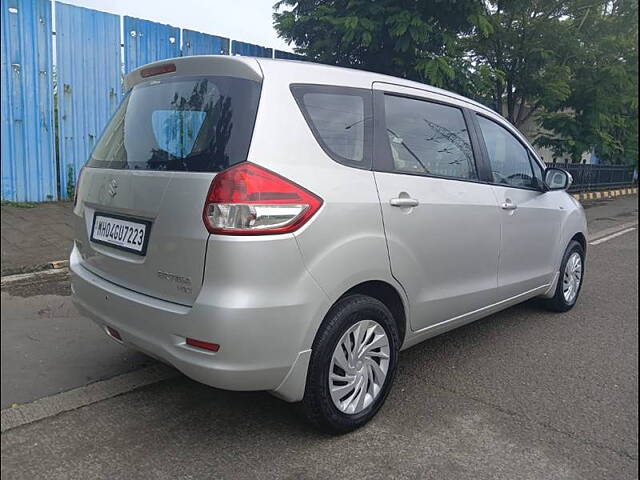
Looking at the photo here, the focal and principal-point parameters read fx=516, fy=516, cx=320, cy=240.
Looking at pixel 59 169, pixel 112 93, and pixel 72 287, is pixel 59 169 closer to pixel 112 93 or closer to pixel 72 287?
pixel 112 93

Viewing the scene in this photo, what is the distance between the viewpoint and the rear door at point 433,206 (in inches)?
108

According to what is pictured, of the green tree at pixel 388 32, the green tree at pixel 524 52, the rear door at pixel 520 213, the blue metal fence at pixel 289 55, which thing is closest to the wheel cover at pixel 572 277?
the rear door at pixel 520 213

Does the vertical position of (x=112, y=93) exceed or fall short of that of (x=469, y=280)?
it exceeds it

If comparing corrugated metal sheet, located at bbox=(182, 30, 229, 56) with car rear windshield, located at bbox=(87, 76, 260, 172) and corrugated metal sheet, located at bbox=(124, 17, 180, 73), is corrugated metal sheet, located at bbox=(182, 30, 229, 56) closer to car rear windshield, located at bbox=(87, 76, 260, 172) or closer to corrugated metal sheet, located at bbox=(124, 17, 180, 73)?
corrugated metal sheet, located at bbox=(124, 17, 180, 73)

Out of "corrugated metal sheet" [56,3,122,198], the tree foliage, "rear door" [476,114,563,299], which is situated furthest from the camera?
the tree foliage

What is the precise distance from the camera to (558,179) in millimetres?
4102

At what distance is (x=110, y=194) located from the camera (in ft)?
8.15

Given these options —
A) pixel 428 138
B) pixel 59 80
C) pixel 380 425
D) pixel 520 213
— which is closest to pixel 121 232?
pixel 380 425

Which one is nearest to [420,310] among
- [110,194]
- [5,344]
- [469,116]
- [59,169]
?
[469,116]

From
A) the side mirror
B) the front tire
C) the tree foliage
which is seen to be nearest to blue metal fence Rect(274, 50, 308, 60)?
the tree foliage

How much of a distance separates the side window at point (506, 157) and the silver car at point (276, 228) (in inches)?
22.7

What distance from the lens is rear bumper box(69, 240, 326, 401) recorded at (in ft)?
6.87

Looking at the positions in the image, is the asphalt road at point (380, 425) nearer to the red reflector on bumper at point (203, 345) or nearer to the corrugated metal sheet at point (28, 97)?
the red reflector on bumper at point (203, 345)

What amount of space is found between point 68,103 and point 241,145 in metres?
6.03
